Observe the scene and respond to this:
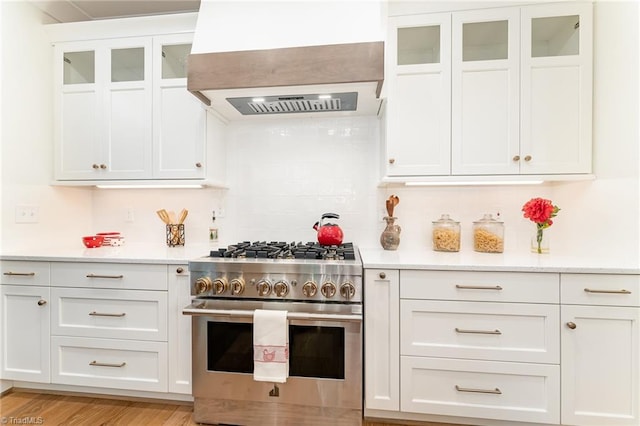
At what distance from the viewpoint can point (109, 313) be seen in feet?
5.67

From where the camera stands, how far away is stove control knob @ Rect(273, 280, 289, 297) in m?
1.51

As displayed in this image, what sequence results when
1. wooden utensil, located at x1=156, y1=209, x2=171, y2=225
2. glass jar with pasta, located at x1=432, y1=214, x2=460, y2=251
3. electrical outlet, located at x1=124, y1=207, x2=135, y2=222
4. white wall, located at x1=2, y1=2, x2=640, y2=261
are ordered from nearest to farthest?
white wall, located at x1=2, y1=2, x2=640, y2=261 < glass jar with pasta, located at x1=432, y1=214, x2=460, y2=251 < wooden utensil, located at x1=156, y1=209, x2=171, y2=225 < electrical outlet, located at x1=124, y1=207, x2=135, y2=222

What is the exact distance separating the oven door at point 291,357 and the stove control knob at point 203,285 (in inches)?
3.2

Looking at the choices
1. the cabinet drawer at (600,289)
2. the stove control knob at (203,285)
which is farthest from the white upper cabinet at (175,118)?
the cabinet drawer at (600,289)

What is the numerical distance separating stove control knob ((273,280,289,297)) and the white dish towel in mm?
96

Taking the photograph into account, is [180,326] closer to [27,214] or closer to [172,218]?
[172,218]

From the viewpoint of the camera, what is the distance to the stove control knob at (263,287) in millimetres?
1514

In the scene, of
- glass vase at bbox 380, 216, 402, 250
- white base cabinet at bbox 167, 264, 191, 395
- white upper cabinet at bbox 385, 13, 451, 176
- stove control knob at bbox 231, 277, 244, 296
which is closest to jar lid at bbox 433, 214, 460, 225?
glass vase at bbox 380, 216, 402, 250

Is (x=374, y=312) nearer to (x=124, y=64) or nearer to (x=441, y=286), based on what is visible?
(x=441, y=286)

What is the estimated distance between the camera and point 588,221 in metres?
1.80

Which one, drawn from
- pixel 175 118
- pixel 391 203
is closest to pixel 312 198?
pixel 391 203

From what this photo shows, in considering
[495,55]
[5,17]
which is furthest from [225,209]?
[495,55]

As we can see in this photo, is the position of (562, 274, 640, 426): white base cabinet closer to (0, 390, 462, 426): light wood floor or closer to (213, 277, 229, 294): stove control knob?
(0, 390, 462, 426): light wood floor

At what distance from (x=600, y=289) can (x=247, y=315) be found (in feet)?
5.65
